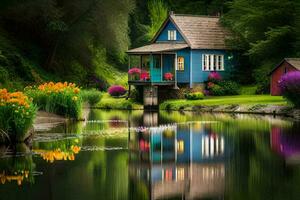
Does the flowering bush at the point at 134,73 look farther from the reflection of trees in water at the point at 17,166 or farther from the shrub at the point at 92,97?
the reflection of trees in water at the point at 17,166

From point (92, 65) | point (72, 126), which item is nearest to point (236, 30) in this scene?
point (92, 65)

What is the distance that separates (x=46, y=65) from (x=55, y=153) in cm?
4347

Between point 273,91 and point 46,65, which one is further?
point 46,65

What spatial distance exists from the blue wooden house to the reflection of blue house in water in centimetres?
2832

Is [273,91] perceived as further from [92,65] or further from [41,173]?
[41,173]

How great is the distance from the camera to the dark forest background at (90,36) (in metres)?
58.9

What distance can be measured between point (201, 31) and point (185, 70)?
3.57 metres

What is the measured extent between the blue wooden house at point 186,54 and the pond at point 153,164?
28225 mm

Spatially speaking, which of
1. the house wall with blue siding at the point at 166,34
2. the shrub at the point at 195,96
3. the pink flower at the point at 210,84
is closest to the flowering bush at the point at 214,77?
the pink flower at the point at 210,84

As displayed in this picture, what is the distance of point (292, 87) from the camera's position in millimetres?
45312

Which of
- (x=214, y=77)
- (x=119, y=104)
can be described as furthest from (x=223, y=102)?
(x=119, y=104)

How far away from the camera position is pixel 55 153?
77.7 feet

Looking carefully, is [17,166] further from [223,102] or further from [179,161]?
[223,102]

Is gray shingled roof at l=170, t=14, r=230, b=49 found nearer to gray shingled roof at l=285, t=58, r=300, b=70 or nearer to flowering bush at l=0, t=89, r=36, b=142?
gray shingled roof at l=285, t=58, r=300, b=70
